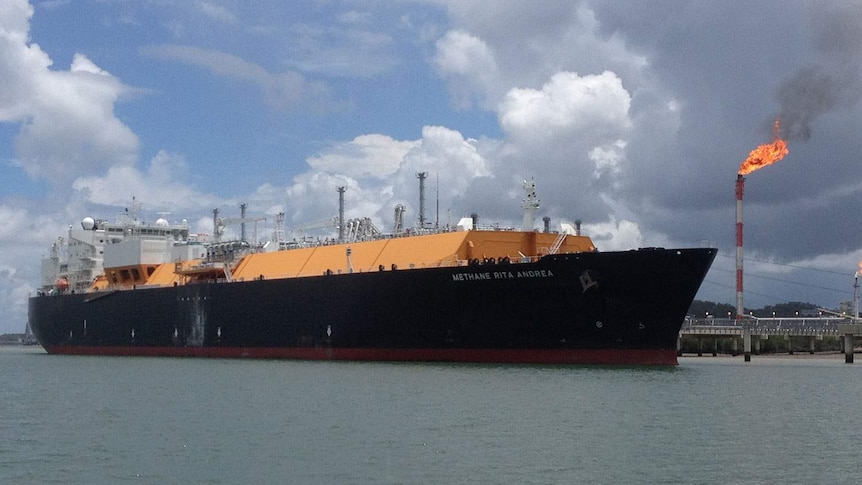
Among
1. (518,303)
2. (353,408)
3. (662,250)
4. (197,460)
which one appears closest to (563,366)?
(518,303)

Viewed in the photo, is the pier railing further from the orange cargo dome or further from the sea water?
the sea water

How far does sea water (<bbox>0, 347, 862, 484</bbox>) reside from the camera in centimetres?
1702

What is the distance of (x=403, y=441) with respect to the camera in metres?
19.6

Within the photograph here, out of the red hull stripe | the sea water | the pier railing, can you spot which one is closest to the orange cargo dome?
the red hull stripe

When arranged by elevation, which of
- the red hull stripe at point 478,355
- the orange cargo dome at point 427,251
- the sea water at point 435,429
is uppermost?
the orange cargo dome at point 427,251

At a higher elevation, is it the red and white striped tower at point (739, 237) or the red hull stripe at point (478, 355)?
the red and white striped tower at point (739, 237)

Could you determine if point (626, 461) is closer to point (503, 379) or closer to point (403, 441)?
point (403, 441)

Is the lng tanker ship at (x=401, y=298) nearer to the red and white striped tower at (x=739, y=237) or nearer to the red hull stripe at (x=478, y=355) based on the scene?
the red hull stripe at (x=478, y=355)

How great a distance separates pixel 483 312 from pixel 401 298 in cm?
372

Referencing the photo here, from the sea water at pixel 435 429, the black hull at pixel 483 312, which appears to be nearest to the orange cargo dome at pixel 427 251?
the black hull at pixel 483 312

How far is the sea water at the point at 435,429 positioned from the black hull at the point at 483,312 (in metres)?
2.43

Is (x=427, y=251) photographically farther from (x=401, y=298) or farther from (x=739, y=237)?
(x=739, y=237)

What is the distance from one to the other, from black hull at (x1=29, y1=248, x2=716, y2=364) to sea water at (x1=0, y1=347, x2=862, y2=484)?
2.43 meters

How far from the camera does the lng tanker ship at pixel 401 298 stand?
1416 inches
